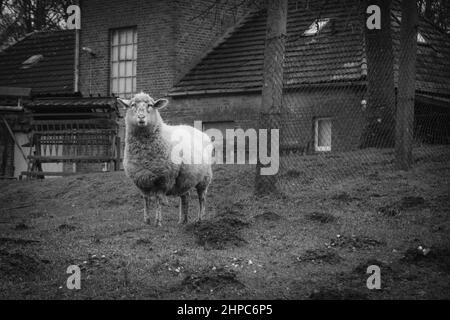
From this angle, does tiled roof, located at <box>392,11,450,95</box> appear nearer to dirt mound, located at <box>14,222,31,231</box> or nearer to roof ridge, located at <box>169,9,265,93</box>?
roof ridge, located at <box>169,9,265,93</box>

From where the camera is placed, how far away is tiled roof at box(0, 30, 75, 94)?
28547mm

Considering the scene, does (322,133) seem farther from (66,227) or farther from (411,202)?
(66,227)

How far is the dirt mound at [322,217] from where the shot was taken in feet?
39.2

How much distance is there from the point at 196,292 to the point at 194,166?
483 centimetres

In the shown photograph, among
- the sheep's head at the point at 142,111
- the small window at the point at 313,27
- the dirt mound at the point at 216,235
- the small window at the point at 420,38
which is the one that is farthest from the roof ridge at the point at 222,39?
the dirt mound at the point at 216,235

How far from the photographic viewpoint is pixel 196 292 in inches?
333

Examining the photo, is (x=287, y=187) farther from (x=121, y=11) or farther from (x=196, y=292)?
(x=121, y=11)

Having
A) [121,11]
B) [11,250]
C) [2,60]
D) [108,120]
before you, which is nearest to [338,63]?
[108,120]

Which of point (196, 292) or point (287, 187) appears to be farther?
point (287, 187)

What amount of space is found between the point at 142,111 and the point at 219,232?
2879 millimetres

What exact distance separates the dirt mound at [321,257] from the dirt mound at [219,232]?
3.80 feet

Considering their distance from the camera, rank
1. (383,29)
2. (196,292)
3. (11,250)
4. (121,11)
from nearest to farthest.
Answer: (196,292), (11,250), (383,29), (121,11)

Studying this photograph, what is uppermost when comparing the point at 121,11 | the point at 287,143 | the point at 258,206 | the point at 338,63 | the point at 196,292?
the point at 121,11

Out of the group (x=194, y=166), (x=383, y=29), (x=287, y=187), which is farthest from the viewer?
(x=383, y=29)
